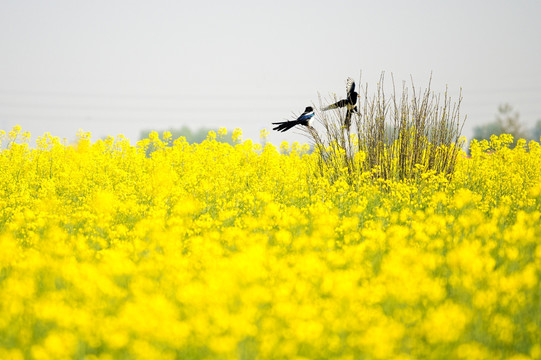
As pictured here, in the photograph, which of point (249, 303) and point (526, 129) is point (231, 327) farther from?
point (526, 129)

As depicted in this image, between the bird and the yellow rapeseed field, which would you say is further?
the bird

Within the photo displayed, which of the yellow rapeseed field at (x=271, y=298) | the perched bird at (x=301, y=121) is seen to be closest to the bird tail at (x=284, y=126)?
the perched bird at (x=301, y=121)

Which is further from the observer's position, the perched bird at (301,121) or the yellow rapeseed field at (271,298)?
the perched bird at (301,121)

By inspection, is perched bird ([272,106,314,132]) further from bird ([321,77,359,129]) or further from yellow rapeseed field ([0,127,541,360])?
yellow rapeseed field ([0,127,541,360])

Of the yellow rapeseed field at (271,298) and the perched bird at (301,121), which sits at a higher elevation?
the perched bird at (301,121)

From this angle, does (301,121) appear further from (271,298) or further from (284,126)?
(271,298)

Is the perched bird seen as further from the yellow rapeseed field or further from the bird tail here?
the yellow rapeseed field

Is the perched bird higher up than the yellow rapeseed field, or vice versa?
the perched bird

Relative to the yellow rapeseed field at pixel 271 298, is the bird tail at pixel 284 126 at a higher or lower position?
higher

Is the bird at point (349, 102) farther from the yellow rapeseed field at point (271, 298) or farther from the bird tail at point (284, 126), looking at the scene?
the yellow rapeseed field at point (271, 298)

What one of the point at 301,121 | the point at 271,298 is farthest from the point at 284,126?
the point at 271,298

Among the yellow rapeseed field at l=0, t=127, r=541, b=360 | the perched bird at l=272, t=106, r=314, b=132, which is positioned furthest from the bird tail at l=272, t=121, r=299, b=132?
the yellow rapeseed field at l=0, t=127, r=541, b=360

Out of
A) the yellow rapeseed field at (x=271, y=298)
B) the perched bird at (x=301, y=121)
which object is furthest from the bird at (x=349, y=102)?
the yellow rapeseed field at (x=271, y=298)

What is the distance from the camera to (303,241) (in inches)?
154
